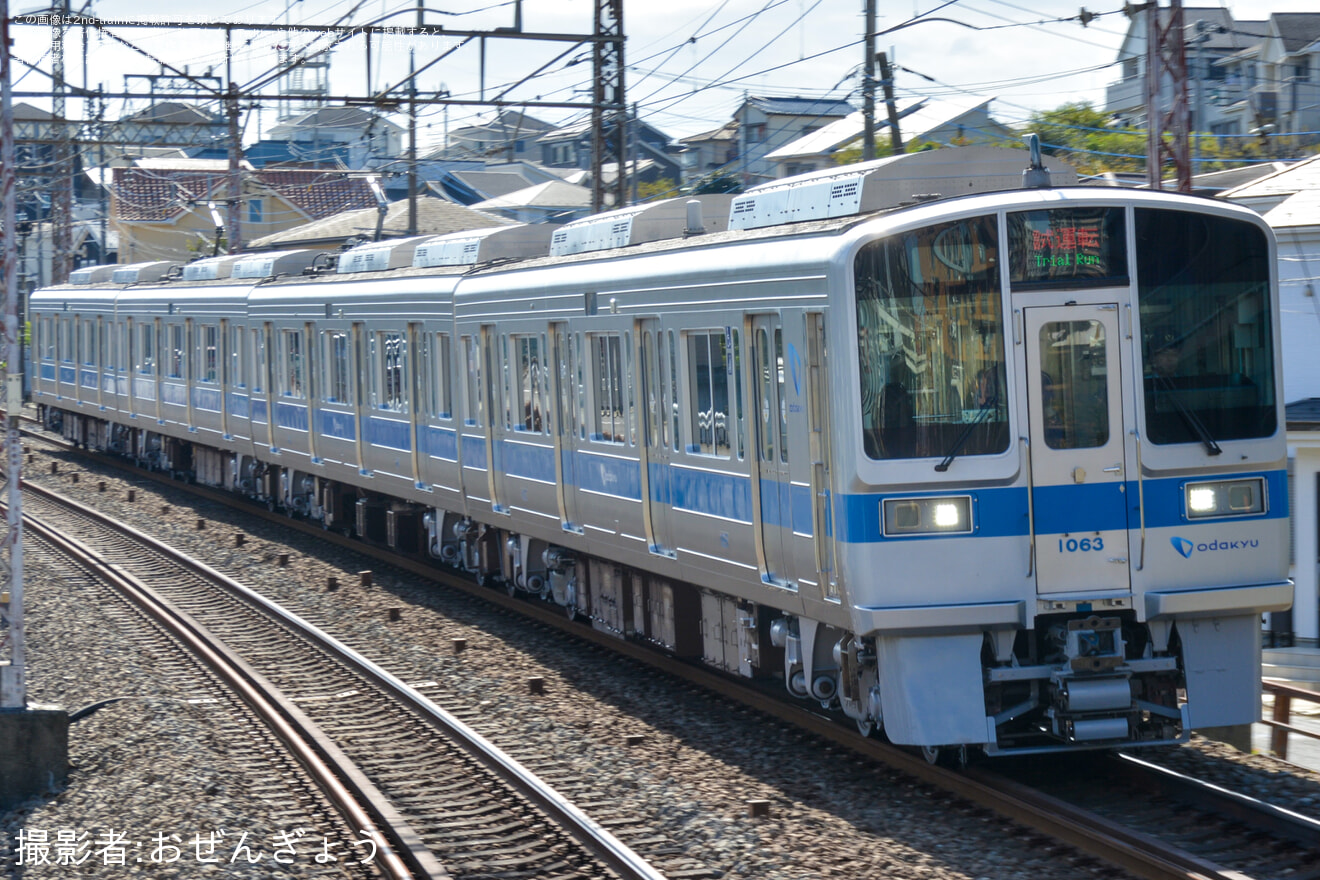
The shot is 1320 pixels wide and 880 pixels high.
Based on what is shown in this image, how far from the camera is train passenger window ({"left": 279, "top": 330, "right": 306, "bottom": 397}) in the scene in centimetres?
1922

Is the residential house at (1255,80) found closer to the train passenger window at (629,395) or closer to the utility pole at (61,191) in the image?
the utility pole at (61,191)

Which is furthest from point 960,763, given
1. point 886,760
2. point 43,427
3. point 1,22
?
point 43,427

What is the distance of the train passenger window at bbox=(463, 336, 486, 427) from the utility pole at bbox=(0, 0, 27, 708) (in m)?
4.96

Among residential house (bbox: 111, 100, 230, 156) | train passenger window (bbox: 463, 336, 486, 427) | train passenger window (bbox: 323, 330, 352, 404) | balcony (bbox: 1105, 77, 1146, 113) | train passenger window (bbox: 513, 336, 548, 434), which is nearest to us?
train passenger window (bbox: 513, 336, 548, 434)

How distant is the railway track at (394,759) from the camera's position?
23.5 feet

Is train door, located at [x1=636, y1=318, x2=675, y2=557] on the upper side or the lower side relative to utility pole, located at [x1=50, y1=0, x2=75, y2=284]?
lower

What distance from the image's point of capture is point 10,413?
9102mm

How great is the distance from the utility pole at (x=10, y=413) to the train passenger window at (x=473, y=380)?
4956mm

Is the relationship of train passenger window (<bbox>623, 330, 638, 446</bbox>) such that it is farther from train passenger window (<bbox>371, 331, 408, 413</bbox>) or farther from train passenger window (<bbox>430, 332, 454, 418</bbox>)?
train passenger window (<bbox>371, 331, 408, 413</bbox>)

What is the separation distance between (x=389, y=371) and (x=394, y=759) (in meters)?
7.73

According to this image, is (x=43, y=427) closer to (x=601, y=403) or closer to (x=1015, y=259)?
(x=601, y=403)

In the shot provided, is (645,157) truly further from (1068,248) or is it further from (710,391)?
(1068,248)

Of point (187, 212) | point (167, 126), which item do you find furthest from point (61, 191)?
point (187, 212)

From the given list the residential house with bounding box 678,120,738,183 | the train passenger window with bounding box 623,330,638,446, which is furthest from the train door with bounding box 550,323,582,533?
the residential house with bounding box 678,120,738,183
